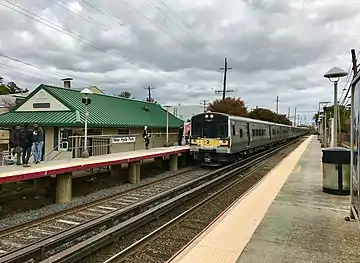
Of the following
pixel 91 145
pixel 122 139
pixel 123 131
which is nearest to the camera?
pixel 91 145

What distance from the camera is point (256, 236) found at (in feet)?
20.5

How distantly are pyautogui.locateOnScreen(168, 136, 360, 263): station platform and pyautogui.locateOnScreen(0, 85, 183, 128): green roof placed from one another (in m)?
12.9

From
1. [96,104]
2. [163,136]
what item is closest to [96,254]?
[96,104]

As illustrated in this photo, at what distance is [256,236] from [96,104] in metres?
19.7

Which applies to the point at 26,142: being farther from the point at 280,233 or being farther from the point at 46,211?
the point at 280,233

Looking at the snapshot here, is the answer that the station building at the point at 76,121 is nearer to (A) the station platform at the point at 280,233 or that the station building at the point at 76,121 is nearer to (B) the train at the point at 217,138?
(B) the train at the point at 217,138

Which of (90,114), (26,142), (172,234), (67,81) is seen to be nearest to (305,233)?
(172,234)

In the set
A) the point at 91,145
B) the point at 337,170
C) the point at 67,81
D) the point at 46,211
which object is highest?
the point at 67,81

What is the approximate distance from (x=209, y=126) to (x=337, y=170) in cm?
1027

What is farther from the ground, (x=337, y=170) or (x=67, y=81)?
(x=67, y=81)

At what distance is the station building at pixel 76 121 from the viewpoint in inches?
764

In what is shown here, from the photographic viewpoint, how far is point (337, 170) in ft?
33.2

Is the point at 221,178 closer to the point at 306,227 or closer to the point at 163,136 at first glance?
the point at 306,227

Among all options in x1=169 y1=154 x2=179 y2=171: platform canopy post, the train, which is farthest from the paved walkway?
x1=169 y1=154 x2=179 y2=171: platform canopy post
